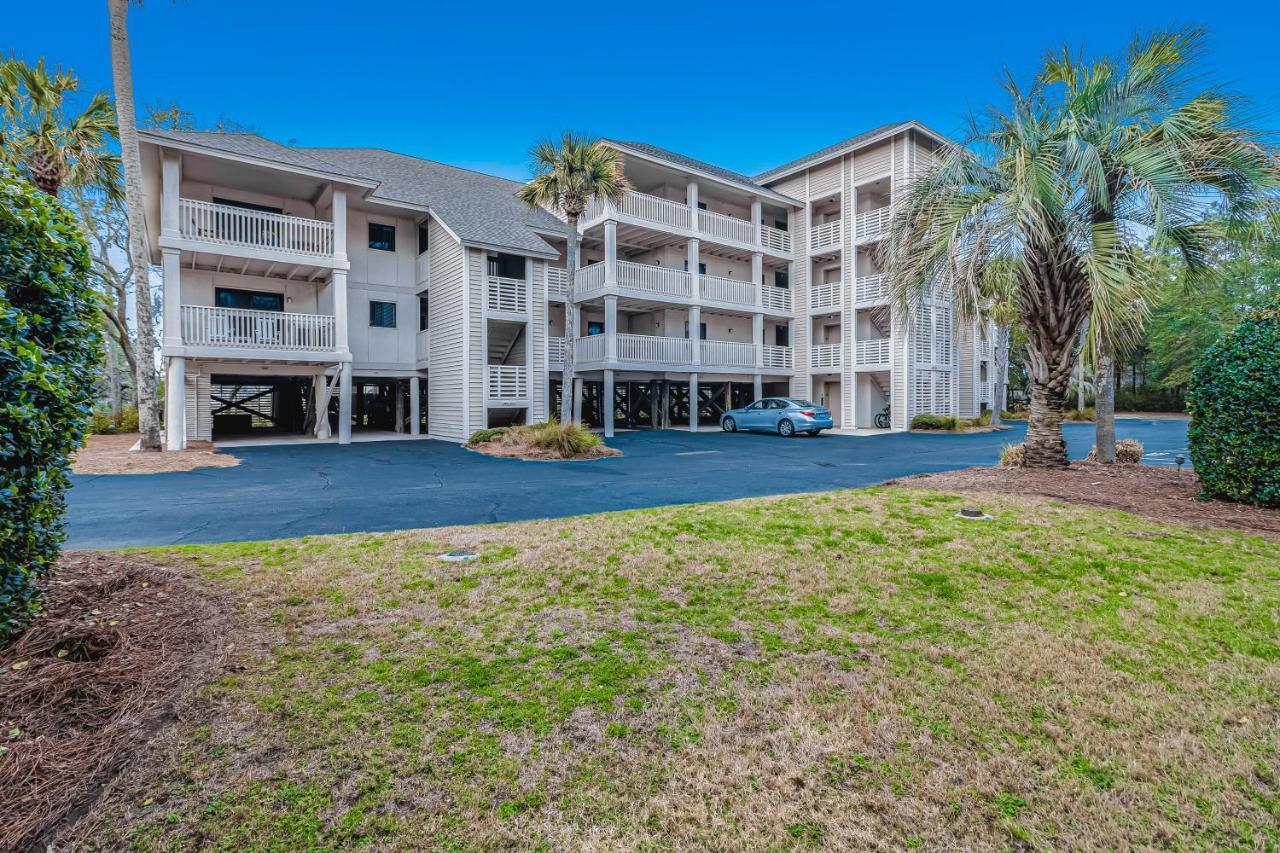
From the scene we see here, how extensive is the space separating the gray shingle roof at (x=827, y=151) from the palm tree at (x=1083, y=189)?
16098mm

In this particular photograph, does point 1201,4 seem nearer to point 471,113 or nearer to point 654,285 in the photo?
point 654,285

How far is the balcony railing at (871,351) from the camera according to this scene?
82.5 ft

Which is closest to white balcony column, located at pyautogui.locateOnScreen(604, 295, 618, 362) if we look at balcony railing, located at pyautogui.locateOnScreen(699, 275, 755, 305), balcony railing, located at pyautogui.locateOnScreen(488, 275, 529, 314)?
balcony railing, located at pyautogui.locateOnScreen(488, 275, 529, 314)

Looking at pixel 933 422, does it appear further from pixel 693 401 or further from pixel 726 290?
pixel 726 290

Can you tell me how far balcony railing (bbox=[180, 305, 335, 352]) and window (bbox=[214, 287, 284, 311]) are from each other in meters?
1.89

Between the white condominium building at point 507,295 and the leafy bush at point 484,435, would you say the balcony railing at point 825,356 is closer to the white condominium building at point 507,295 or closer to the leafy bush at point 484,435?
the white condominium building at point 507,295

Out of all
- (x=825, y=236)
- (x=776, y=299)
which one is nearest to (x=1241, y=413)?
(x=776, y=299)

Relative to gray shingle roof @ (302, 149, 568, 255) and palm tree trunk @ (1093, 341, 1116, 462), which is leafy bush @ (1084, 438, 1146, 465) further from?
gray shingle roof @ (302, 149, 568, 255)

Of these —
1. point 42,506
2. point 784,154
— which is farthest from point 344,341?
point 784,154

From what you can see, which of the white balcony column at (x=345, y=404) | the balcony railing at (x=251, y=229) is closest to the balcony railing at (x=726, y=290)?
the white balcony column at (x=345, y=404)

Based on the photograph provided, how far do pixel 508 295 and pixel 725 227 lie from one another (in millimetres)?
11347

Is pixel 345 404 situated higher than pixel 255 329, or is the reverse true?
pixel 255 329

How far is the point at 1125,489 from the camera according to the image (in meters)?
8.08

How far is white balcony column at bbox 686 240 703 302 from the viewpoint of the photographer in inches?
945
